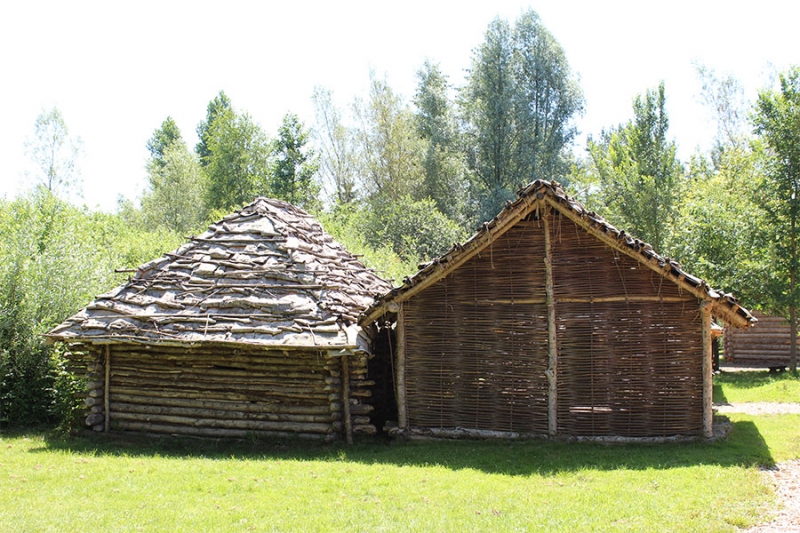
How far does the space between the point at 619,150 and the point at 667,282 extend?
26.0 meters

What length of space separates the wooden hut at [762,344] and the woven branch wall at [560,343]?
15100mm

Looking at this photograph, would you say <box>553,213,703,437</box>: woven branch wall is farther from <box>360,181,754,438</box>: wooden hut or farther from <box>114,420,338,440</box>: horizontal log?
<box>114,420,338,440</box>: horizontal log

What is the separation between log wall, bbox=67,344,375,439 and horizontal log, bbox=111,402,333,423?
2cm

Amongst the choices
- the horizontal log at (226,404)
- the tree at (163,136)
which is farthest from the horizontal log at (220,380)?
the tree at (163,136)

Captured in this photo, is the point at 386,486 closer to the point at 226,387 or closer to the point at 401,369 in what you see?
the point at 401,369

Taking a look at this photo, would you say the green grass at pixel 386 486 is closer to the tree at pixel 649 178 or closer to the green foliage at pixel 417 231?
the tree at pixel 649 178

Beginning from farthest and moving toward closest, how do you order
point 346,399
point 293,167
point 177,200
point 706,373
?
point 177,200
point 293,167
point 346,399
point 706,373

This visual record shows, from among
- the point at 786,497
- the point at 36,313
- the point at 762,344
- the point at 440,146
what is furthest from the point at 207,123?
the point at 786,497

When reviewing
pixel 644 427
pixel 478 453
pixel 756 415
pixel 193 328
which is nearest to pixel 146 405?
pixel 193 328

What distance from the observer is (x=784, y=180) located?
21.6 metres

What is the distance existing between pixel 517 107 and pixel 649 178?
34.5ft

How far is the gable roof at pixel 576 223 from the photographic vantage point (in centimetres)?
1069

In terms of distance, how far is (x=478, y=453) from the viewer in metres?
10.8

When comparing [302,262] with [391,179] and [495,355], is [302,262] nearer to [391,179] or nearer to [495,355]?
[495,355]
